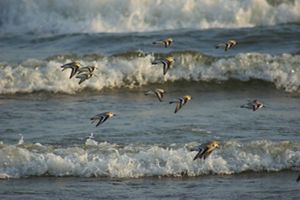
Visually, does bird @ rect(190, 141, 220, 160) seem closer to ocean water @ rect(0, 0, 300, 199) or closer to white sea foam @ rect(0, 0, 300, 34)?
ocean water @ rect(0, 0, 300, 199)

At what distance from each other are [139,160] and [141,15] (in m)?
14.2

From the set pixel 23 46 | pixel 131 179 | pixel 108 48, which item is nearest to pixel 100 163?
pixel 131 179

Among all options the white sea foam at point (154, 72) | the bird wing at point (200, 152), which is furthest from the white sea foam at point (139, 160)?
the white sea foam at point (154, 72)

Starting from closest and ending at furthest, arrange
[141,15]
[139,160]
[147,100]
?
[139,160] → [147,100] → [141,15]

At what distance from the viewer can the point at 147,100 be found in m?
17.0

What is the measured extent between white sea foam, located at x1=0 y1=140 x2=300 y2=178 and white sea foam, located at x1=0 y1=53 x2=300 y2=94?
559 cm

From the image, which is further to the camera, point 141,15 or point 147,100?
point 141,15

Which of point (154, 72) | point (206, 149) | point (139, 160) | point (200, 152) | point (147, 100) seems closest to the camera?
point (206, 149)

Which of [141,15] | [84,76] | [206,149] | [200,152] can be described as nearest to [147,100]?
[84,76]

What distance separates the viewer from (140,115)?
15.4 metres

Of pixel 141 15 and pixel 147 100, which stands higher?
pixel 141 15

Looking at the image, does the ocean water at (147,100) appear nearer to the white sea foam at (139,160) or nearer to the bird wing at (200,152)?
the white sea foam at (139,160)

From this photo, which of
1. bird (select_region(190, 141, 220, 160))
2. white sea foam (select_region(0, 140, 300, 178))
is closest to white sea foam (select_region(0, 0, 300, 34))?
white sea foam (select_region(0, 140, 300, 178))

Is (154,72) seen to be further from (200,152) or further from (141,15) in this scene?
(200,152)
